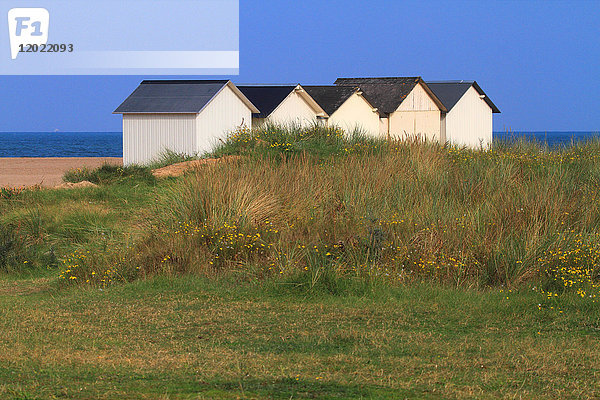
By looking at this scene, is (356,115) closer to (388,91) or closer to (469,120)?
(388,91)

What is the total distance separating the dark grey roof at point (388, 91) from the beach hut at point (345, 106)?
1.98 meters

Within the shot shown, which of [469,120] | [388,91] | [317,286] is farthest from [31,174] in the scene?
[317,286]

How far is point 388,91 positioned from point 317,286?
3499 centimetres

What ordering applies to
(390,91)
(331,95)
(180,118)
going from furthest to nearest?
(390,91), (331,95), (180,118)

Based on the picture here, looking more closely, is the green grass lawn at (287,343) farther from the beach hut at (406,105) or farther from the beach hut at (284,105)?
the beach hut at (406,105)

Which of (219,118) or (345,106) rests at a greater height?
(345,106)

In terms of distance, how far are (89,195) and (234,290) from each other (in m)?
8.93

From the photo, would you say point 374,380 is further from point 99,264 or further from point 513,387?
point 99,264

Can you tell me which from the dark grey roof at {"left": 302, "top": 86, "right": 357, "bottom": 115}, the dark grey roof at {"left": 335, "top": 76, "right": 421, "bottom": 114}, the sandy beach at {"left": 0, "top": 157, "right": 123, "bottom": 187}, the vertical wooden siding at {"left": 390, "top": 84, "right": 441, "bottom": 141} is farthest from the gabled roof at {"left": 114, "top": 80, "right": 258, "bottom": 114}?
the vertical wooden siding at {"left": 390, "top": 84, "right": 441, "bottom": 141}

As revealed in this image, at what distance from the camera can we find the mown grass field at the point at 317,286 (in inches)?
223

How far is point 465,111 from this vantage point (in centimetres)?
4591

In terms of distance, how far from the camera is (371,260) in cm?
971

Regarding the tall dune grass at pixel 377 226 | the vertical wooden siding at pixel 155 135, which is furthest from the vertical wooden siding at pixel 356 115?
the tall dune grass at pixel 377 226

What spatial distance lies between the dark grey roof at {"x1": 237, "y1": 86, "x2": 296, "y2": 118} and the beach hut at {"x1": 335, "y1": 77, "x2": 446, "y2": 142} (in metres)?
7.20
